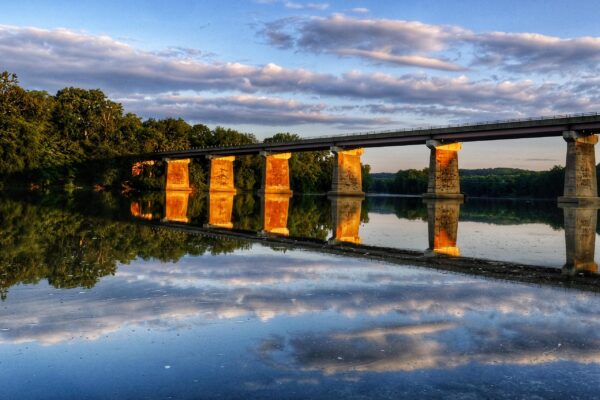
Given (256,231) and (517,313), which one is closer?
(517,313)

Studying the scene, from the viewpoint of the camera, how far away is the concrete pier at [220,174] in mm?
112625

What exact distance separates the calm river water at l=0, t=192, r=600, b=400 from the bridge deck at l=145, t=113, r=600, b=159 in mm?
50037

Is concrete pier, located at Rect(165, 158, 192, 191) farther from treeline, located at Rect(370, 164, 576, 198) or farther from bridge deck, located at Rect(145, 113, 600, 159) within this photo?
treeline, located at Rect(370, 164, 576, 198)

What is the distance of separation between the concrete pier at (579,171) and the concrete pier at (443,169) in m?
17.5

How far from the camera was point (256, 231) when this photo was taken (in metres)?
25.1

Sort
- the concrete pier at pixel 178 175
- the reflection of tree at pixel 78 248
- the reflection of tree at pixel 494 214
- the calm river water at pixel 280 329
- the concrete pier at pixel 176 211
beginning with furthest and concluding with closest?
the concrete pier at pixel 178 175, the reflection of tree at pixel 494 214, the concrete pier at pixel 176 211, the reflection of tree at pixel 78 248, the calm river water at pixel 280 329

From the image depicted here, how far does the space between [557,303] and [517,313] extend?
142cm

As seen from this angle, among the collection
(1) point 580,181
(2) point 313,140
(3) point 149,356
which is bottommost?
(3) point 149,356

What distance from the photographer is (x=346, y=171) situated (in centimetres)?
9012

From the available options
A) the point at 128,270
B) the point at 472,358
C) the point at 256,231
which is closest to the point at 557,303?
→ the point at 472,358

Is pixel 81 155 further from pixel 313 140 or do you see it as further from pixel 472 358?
pixel 472 358

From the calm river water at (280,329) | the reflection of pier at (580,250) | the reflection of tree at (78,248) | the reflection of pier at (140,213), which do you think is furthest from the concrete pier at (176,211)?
the reflection of pier at (580,250)

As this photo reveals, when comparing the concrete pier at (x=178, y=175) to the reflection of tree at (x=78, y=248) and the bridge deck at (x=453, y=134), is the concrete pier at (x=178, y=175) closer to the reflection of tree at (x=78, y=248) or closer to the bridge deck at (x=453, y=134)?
the bridge deck at (x=453, y=134)

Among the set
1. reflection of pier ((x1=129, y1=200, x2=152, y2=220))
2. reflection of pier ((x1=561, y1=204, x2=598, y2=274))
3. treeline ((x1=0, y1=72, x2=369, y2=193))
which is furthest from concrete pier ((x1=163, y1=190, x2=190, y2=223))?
treeline ((x1=0, y1=72, x2=369, y2=193))
